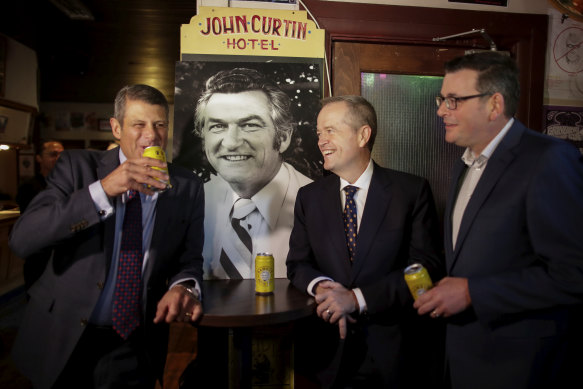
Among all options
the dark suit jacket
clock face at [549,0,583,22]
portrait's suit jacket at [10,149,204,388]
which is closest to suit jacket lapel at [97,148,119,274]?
portrait's suit jacket at [10,149,204,388]

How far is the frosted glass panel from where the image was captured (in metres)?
2.87

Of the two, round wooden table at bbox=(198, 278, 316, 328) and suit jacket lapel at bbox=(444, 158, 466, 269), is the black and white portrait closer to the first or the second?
round wooden table at bbox=(198, 278, 316, 328)

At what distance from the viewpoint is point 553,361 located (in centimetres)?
155

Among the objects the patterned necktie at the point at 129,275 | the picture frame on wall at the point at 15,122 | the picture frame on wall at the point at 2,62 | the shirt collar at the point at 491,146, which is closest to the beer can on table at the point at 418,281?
the shirt collar at the point at 491,146

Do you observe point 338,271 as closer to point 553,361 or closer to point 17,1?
point 553,361

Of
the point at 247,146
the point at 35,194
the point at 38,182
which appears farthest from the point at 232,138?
the point at 38,182

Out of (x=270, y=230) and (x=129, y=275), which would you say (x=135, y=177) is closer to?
(x=129, y=275)

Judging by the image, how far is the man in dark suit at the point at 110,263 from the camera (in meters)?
1.59

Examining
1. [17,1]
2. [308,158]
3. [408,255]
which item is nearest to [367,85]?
[308,158]

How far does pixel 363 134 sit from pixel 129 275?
1.28m

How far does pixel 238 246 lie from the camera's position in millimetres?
2414

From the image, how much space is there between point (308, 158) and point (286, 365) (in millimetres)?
1248

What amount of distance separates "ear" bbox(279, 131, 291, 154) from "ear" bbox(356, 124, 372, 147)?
56 centimetres

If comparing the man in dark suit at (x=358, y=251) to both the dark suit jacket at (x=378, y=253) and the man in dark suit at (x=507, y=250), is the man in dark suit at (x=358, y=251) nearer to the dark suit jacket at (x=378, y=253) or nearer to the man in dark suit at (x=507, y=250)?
the dark suit jacket at (x=378, y=253)
